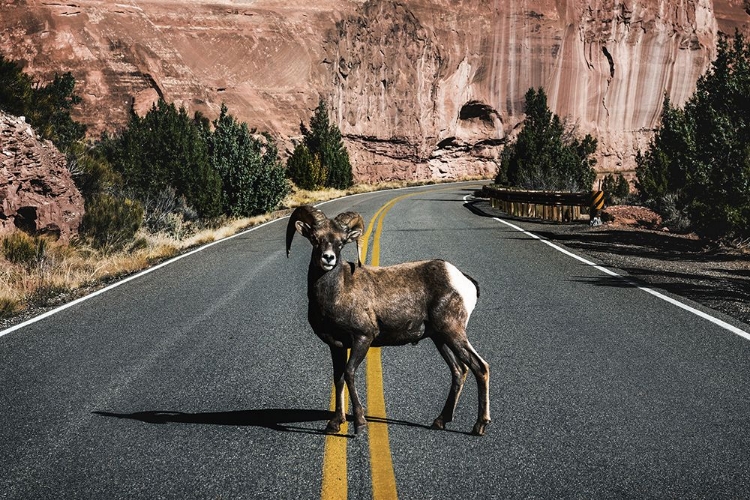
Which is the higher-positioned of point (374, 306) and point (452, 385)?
point (374, 306)

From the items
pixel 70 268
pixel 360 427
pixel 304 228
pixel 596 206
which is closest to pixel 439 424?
pixel 360 427

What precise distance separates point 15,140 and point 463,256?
10.5 metres

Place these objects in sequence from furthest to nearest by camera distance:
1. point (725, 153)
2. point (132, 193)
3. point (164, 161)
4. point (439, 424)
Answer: point (164, 161) → point (132, 193) → point (725, 153) → point (439, 424)

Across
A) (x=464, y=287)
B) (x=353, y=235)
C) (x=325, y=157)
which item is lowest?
(x=325, y=157)

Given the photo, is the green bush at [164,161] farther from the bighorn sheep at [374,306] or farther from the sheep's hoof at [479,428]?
the sheep's hoof at [479,428]

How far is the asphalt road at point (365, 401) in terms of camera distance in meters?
3.90

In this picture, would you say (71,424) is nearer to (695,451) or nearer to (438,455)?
(438,455)

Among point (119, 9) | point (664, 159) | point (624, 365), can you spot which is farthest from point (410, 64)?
point (624, 365)

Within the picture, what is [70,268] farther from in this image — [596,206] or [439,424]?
[596,206]

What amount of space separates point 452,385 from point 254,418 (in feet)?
4.88

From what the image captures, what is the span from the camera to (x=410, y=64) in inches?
3273

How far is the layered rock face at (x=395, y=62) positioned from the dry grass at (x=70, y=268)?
47084 mm

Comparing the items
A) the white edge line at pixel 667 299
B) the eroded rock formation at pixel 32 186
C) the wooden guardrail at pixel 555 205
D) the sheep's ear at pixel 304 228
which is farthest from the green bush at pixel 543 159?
the sheep's ear at pixel 304 228

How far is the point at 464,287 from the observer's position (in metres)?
4.54
